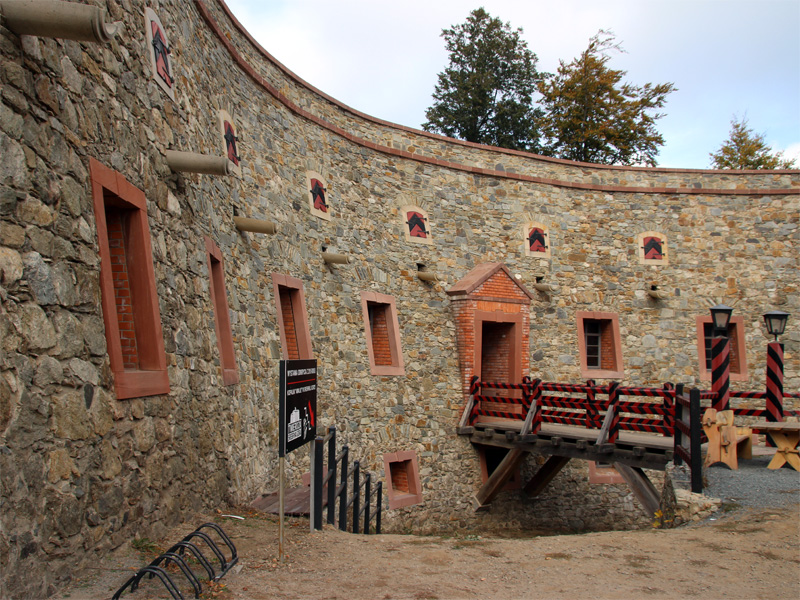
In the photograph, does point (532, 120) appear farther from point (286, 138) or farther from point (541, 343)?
point (286, 138)

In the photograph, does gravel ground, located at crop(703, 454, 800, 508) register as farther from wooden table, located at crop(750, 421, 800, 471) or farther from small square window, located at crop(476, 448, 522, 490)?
small square window, located at crop(476, 448, 522, 490)

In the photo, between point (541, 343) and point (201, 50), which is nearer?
point (201, 50)

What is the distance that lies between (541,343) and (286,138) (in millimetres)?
7139

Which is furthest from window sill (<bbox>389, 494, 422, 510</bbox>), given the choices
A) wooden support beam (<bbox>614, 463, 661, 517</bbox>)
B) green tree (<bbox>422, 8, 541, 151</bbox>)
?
green tree (<bbox>422, 8, 541, 151</bbox>)

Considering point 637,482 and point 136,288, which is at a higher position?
point 136,288

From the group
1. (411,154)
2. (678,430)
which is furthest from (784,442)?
(411,154)

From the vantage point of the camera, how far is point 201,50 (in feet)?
24.4

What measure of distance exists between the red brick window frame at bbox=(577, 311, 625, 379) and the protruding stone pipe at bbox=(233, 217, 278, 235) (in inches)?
342

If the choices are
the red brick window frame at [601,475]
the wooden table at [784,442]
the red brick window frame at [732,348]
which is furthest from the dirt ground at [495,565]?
the red brick window frame at [732,348]

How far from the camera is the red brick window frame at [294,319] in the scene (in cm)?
952

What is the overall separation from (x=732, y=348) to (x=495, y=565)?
12918mm

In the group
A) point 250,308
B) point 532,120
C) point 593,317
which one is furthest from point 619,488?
point 532,120

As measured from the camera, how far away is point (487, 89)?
26.4 metres

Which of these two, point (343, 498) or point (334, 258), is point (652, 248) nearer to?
point (334, 258)
